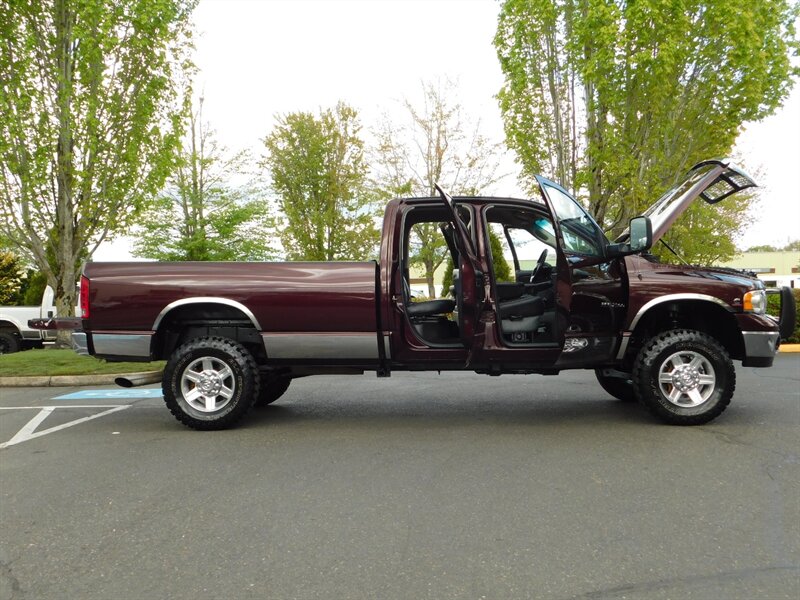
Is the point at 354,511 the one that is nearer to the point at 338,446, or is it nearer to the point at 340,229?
the point at 338,446

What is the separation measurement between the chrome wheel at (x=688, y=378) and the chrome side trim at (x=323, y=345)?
264 centimetres

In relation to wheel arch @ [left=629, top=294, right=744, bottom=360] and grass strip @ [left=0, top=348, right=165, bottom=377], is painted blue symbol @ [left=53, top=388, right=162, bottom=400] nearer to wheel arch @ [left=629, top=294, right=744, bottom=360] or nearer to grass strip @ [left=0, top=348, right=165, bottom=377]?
grass strip @ [left=0, top=348, right=165, bottom=377]

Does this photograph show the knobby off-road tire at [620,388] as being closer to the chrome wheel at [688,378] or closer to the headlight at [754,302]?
the chrome wheel at [688,378]

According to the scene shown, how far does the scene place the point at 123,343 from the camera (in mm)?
5996

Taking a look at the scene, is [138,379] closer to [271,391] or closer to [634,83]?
[271,391]

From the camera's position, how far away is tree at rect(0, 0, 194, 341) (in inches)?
529

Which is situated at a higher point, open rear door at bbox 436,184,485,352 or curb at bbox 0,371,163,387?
open rear door at bbox 436,184,485,352

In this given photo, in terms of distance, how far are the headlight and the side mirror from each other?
1.13 metres

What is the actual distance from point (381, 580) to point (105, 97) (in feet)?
47.1

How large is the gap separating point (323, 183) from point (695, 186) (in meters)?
24.8

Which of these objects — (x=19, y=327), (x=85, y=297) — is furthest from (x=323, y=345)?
(x=19, y=327)

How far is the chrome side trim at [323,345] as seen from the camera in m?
5.90

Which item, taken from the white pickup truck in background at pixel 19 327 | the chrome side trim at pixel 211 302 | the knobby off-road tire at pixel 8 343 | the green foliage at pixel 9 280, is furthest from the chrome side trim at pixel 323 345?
the green foliage at pixel 9 280

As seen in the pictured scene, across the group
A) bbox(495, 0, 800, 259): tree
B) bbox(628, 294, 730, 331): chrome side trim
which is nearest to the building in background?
bbox(495, 0, 800, 259): tree
